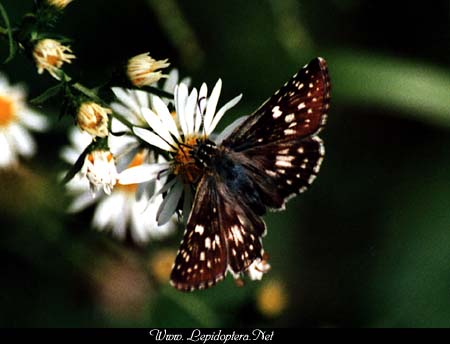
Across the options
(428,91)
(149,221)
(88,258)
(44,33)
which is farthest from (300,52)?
(44,33)

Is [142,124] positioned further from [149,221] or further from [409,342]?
[409,342]

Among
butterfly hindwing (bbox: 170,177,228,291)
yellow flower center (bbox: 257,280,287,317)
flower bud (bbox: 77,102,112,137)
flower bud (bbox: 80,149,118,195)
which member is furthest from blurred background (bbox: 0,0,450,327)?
flower bud (bbox: 77,102,112,137)

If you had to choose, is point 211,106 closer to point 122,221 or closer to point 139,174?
point 139,174

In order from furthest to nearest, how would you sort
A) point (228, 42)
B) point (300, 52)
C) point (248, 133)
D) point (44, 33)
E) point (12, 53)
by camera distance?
point (228, 42)
point (300, 52)
point (248, 133)
point (44, 33)
point (12, 53)

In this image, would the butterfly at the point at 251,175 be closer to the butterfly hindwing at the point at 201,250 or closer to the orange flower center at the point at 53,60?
the butterfly hindwing at the point at 201,250

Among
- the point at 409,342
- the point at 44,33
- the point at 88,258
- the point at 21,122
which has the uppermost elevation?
the point at 44,33

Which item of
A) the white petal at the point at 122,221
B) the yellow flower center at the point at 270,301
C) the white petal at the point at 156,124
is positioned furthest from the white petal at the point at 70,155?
the white petal at the point at 156,124

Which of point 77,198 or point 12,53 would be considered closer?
point 12,53
